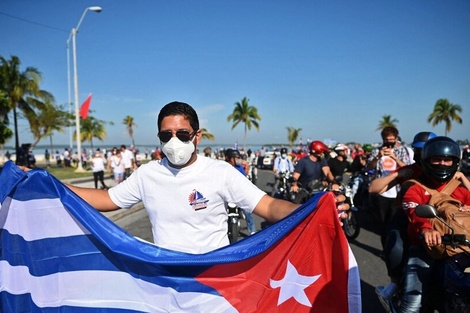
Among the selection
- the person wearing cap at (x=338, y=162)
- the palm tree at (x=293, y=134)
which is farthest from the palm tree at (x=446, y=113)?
the person wearing cap at (x=338, y=162)

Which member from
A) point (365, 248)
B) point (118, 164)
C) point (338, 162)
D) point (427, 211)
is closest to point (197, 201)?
point (427, 211)

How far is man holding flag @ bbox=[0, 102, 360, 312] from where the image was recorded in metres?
2.43

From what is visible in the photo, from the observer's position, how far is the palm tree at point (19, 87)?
30.1 metres

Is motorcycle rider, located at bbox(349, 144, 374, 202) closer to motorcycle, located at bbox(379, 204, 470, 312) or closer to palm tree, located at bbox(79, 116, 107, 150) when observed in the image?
motorcycle, located at bbox(379, 204, 470, 312)

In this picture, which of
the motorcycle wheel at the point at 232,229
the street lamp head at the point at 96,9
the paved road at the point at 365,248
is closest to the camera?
the paved road at the point at 365,248

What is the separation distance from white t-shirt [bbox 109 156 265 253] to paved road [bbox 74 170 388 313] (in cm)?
262

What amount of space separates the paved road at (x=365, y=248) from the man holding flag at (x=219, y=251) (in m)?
2.15

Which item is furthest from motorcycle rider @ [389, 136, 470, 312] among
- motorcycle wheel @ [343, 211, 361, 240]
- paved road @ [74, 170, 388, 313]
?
motorcycle wheel @ [343, 211, 361, 240]

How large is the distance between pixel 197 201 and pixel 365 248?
5.24 m

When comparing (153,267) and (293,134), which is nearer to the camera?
(153,267)

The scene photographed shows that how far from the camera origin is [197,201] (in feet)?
8.14

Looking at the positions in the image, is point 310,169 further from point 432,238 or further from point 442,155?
point 432,238

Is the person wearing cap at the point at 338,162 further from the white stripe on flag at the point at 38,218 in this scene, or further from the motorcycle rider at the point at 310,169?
the white stripe on flag at the point at 38,218

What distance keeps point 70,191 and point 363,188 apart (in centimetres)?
760
